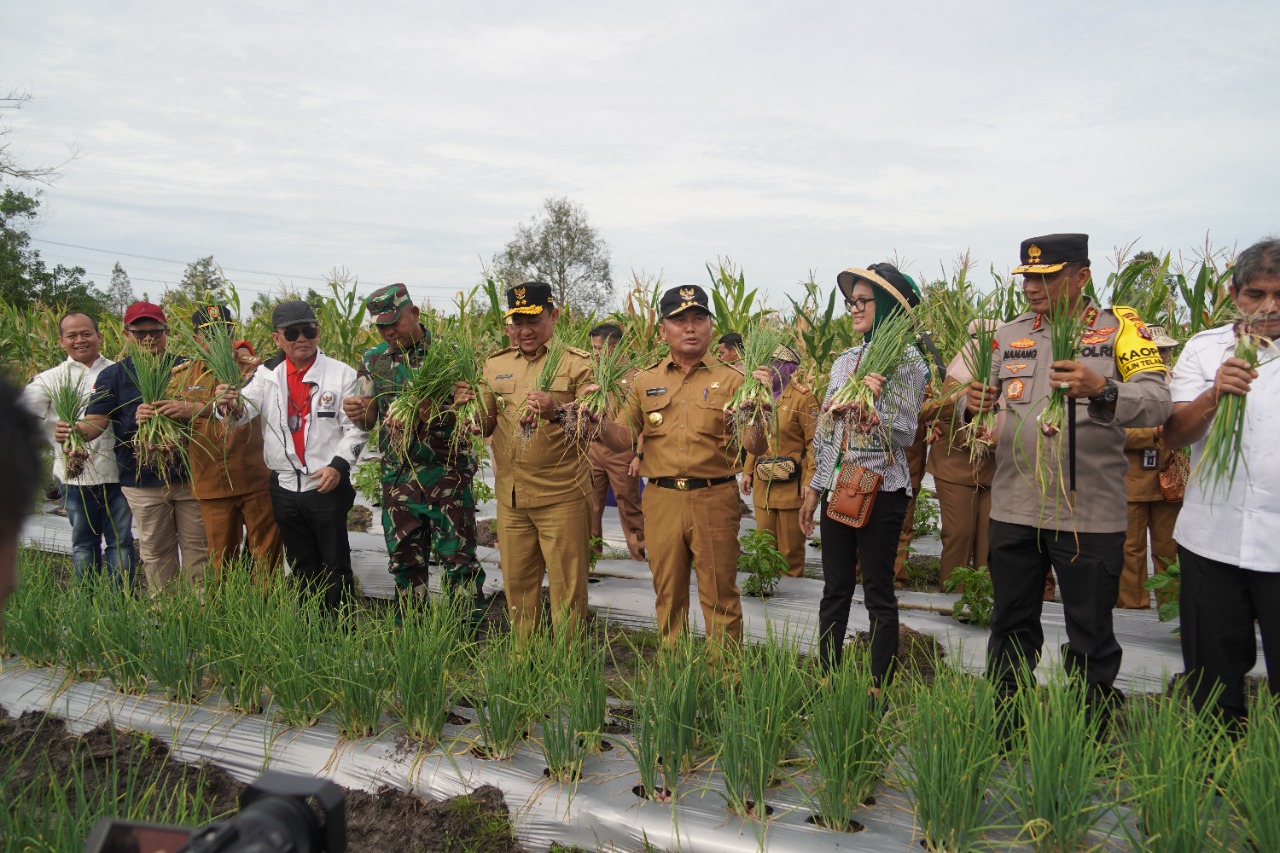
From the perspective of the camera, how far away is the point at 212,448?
481cm

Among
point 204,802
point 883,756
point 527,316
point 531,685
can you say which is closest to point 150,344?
point 527,316

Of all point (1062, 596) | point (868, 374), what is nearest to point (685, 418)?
point (868, 374)

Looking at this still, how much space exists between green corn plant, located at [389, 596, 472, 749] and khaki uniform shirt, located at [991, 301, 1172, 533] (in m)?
2.14

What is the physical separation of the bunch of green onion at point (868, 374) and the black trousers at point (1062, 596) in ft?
2.03

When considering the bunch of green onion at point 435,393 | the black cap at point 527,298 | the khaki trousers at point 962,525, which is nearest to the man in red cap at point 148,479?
the bunch of green onion at point 435,393

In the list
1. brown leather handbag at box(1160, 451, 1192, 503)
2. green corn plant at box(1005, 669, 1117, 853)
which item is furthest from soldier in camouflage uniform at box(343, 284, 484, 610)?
brown leather handbag at box(1160, 451, 1192, 503)

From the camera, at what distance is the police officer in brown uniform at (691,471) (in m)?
3.88

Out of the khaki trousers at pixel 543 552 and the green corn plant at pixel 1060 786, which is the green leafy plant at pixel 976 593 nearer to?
the khaki trousers at pixel 543 552

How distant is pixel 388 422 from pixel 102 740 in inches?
68.3

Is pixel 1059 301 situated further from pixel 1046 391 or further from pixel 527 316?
pixel 527 316

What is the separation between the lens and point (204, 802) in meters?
2.68

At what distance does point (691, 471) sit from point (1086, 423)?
167 centimetres

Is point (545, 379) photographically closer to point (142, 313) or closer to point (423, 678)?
point (423, 678)

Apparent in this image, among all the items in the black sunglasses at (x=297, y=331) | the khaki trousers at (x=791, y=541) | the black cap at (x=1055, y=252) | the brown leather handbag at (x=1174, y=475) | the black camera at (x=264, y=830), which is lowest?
the khaki trousers at (x=791, y=541)
